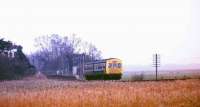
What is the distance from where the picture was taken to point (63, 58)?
297ft

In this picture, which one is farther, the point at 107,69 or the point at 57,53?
the point at 57,53

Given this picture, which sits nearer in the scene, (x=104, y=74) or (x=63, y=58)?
A: (x=104, y=74)

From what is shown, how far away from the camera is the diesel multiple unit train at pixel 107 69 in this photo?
40622 millimetres

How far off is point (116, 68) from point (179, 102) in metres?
28.5

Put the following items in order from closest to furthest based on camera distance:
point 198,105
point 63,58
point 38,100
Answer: point 198,105
point 38,100
point 63,58

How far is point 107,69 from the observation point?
133ft

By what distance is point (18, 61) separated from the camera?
59.1 m

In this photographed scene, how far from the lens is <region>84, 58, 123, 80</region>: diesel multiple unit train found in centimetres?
4062

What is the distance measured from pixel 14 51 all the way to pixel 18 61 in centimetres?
404

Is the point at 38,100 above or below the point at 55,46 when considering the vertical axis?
below

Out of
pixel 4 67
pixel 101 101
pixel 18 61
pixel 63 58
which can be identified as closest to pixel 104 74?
pixel 4 67

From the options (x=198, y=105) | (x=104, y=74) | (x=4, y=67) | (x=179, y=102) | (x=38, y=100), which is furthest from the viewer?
(x=4, y=67)

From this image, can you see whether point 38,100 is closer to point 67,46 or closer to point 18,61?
point 18,61

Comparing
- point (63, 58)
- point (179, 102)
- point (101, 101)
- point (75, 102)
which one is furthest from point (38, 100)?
point (63, 58)
